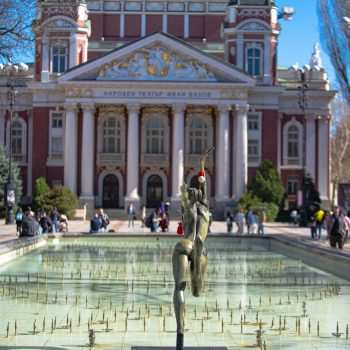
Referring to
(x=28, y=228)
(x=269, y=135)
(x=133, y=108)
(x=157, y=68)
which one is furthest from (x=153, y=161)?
(x=28, y=228)

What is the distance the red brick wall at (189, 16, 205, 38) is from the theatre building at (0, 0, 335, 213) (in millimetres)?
8179

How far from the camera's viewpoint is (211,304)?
47.6ft

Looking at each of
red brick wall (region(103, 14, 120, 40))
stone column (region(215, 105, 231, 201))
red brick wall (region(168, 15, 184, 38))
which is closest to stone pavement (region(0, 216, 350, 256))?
stone column (region(215, 105, 231, 201))

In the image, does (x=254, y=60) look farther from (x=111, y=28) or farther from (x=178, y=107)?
(x=111, y=28)

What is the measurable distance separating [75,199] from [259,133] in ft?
54.1

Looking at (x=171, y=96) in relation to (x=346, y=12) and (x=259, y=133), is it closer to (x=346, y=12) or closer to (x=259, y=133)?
(x=259, y=133)

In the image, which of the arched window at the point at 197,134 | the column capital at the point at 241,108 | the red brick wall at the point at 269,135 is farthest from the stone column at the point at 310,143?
the arched window at the point at 197,134

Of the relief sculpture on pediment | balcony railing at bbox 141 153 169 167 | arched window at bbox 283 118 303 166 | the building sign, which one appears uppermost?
the relief sculpture on pediment

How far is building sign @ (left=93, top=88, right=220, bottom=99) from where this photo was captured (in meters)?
56.4

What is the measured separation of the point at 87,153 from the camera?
56812 mm

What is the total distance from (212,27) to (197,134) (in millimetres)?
14346

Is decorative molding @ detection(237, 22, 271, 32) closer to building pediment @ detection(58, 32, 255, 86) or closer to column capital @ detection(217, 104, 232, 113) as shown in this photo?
building pediment @ detection(58, 32, 255, 86)

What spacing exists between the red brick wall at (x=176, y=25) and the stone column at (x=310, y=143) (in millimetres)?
15893

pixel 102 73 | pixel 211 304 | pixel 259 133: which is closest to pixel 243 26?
pixel 259 133
